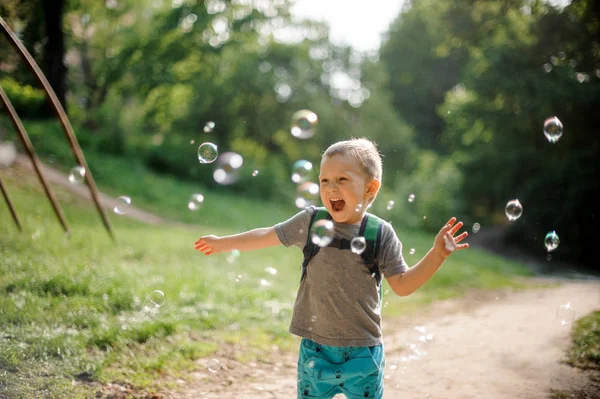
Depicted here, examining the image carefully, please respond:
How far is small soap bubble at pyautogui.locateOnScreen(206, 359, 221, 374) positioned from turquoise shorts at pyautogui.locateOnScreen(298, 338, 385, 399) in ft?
5.48

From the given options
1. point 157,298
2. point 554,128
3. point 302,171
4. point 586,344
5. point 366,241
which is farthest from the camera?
point 554,128

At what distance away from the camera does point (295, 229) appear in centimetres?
286

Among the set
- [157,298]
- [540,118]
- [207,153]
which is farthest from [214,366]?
[540,118]

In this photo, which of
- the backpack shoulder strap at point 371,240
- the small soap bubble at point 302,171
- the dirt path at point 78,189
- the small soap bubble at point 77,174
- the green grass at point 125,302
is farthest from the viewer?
the dirt path at point 78,189

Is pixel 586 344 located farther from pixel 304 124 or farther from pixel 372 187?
pixel 372 187

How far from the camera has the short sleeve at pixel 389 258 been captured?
2.69 metres

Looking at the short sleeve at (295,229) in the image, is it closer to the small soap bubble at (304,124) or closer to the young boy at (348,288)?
the young boy at (348,288)

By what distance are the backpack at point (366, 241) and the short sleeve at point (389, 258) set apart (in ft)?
0.08

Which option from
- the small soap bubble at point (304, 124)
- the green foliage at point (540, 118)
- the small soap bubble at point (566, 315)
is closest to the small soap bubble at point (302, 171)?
the small soap bubble at point (304, 124)

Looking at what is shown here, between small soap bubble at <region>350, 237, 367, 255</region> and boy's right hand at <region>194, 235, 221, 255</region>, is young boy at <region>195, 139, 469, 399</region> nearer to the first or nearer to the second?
small soap bubble at <region>350, 237, 367, 255</region>

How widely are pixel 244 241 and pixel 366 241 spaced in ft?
2.13

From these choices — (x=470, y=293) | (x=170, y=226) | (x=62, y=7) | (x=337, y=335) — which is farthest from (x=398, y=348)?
(x=62, y=7)

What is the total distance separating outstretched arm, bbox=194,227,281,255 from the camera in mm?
2879

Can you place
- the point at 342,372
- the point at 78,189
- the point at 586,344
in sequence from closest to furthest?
1. the point at 342,372
2. the point at 586,344
3. the point at 78,189
